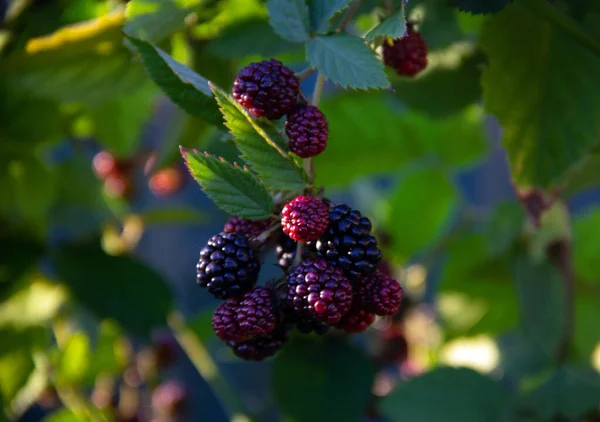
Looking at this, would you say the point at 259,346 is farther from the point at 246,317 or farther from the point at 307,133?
the point at 307,133

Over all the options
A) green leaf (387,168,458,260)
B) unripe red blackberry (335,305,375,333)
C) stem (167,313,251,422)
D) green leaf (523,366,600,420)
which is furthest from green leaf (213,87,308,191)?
green leaf (387,168,458,260)

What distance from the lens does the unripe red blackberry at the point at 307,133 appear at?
0.42 metres

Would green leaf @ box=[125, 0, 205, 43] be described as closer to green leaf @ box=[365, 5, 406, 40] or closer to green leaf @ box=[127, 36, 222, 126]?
green leaf @ box=[127, 36, 222, 126]

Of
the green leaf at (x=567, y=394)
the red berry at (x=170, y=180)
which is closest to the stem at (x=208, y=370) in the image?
the red berry at (x=170, y=180)

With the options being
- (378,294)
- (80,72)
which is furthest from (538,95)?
(80,72)

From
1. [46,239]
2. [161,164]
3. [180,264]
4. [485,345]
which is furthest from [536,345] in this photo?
[180,264]

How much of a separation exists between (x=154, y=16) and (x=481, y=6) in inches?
9.9

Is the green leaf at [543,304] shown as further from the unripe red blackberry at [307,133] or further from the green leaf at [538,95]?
the unripe red blackberry at [307,133]

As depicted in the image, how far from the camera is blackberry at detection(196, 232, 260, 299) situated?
0.44m

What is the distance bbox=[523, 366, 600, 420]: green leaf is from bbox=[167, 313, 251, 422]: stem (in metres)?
0.41

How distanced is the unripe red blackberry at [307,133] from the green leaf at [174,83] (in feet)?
0.21

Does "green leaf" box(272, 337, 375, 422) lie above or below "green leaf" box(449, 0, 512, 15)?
below

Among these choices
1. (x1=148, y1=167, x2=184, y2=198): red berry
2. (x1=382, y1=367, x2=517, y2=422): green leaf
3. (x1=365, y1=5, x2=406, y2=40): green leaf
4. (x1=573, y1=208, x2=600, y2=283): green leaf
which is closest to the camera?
(x1=365, y1=5, x2=406, y2=40): green leaf

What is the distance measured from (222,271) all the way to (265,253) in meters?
0.07
